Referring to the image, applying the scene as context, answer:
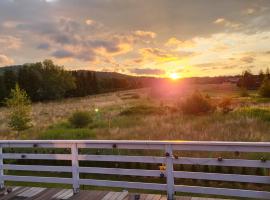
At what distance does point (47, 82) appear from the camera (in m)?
80.2

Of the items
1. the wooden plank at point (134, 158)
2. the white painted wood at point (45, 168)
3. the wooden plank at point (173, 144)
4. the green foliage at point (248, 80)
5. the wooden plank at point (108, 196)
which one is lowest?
the wooden plank at point (108, 196)

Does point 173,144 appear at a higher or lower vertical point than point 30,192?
higher

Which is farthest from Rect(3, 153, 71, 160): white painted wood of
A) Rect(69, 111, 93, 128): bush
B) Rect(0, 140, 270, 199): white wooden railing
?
Rect(69, 111, 93, 128): bush

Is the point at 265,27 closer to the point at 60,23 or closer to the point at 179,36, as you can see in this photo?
the point at 179,36

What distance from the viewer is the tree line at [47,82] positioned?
6911 centimetres

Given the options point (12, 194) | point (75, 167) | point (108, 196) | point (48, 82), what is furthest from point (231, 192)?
point (48, 82)

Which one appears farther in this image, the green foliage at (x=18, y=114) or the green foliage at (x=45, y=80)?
the green foliage at (x=45, y=80)

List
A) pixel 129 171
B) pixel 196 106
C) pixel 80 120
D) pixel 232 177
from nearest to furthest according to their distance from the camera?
pixel 232 177
pixel 129 171
pixel 80 120
pixel 196 106

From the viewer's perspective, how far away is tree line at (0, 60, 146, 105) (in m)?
69.1

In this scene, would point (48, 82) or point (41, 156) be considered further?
point (48, 82)

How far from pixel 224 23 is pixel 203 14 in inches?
89.2

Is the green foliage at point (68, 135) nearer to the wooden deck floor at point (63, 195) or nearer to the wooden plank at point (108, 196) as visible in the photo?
the wooden deck floor at point (63, 195)

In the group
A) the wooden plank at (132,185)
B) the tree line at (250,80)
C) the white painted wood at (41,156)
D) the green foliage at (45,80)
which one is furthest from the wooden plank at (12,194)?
the tree line at (250,80)

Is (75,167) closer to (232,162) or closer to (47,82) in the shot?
(232,162)
